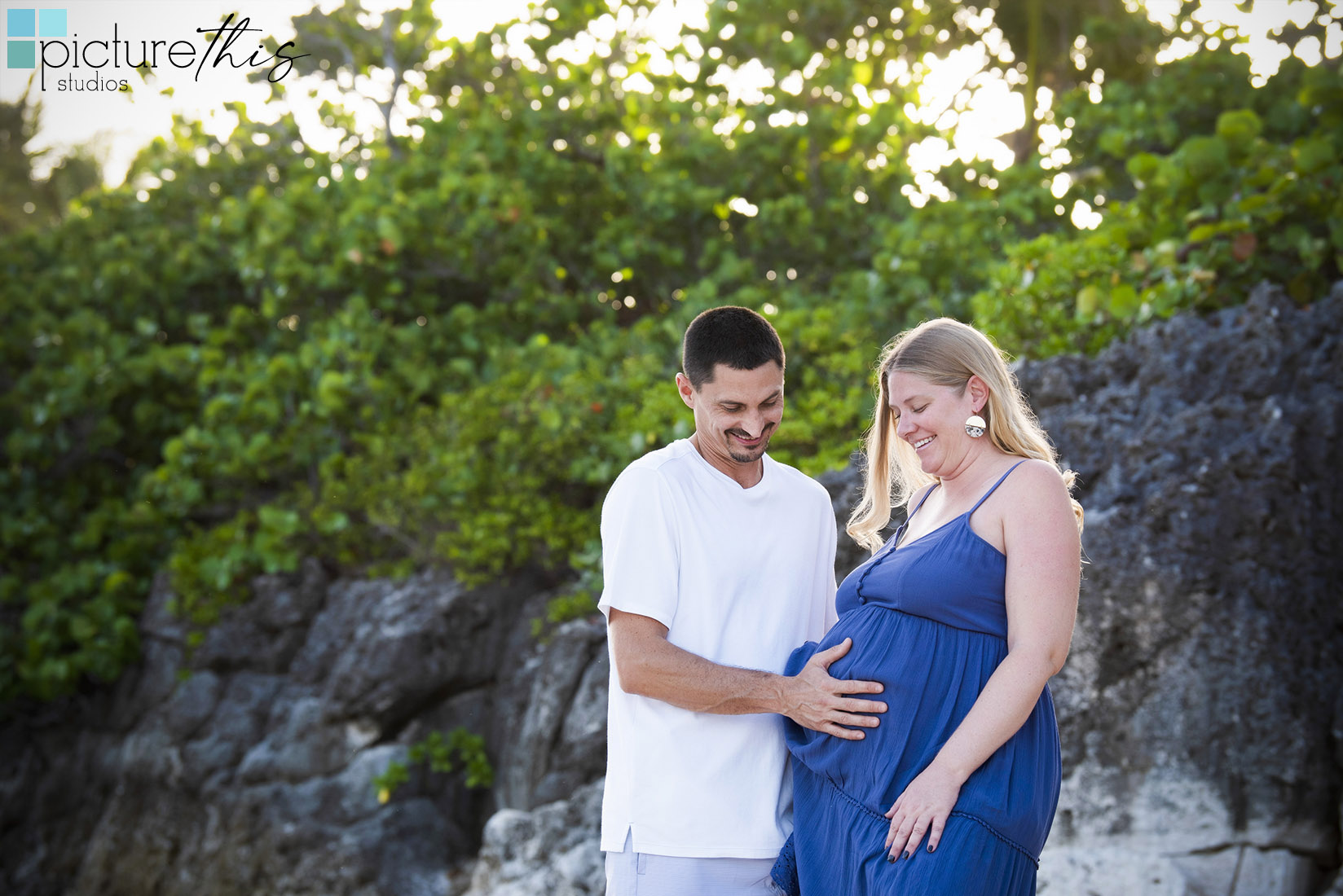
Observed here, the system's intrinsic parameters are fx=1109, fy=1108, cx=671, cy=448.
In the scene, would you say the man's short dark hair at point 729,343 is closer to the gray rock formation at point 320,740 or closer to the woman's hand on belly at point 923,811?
the woman's hand on belly at point 923,811

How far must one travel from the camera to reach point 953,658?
2.45m

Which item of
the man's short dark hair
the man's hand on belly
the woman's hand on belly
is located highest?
the man's short dark hair

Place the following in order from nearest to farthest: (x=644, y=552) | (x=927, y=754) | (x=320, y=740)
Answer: (x=927, y=754), (x=644, y=552), (x=320, y=740)

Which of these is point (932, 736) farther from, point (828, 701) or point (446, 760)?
point (446, 760)

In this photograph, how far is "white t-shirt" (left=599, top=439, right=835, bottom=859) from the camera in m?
2.61

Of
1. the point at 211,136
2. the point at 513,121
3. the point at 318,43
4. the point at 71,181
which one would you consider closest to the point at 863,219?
the point at 513,121

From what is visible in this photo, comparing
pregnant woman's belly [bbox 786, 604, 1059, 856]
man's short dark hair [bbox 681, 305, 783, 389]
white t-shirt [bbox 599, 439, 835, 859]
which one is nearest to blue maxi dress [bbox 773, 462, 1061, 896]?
pregnant woman's belly [bbox 786, 604, 1059, 856]

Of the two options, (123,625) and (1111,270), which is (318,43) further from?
(1111,270)

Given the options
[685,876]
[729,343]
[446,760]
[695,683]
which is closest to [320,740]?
[446,760]

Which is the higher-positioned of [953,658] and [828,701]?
[953,658]

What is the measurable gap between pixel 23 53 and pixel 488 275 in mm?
3453

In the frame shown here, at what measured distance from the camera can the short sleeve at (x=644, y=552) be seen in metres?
2.62

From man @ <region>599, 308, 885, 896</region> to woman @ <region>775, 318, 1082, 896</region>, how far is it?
0.08 meters

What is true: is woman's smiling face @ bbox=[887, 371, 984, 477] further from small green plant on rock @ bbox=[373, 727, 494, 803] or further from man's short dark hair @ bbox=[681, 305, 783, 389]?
small green plant on rock @ bbox=[373, 727, 494, 803]
